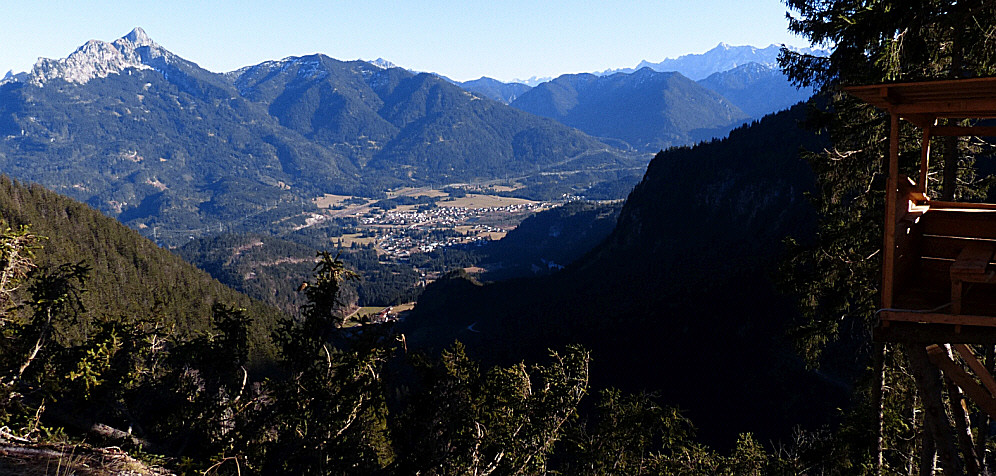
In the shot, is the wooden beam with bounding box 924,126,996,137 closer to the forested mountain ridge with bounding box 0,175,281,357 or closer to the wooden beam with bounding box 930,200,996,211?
the wooden beam with bounding box 930,200,996,211

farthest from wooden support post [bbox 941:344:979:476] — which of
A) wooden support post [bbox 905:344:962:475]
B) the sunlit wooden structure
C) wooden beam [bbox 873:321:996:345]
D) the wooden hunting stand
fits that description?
wooden beam [bbox 873:321:996:345]

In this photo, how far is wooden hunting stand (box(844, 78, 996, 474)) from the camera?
6961 millimetres

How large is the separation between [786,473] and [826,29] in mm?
11349

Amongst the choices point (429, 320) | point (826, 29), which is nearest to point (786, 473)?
point (826, 29)

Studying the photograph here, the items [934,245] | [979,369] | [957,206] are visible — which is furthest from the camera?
[957,206]

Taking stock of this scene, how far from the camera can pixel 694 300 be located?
83812 millimetres

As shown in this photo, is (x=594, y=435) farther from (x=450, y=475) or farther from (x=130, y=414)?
(x=130, y=414)

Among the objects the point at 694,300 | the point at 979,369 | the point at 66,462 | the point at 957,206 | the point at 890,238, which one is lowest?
the point at 694,300

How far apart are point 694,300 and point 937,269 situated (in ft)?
260

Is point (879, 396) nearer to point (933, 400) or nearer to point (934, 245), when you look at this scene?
point (933, 400)

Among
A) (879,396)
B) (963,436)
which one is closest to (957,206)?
(963,436)

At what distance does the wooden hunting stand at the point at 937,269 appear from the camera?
6961 millimetres

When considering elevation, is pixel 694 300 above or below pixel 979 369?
below

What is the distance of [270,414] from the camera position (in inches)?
570
